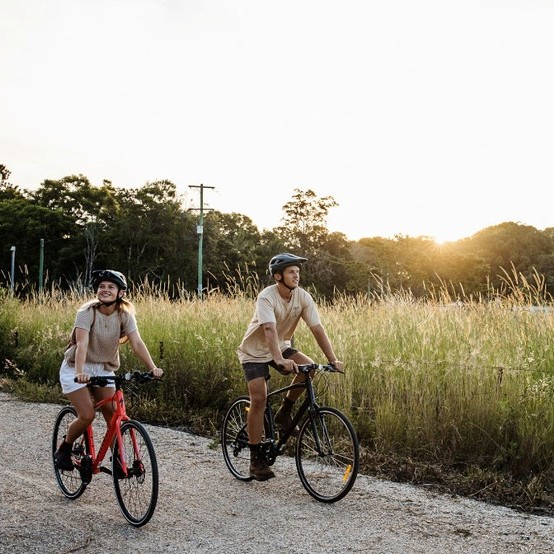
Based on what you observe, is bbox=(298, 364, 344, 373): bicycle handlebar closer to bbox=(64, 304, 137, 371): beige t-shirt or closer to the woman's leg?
bbox=(64, 304, 137, 371): beige t-shirt

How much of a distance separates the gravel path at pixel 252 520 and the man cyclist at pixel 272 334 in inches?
21.7

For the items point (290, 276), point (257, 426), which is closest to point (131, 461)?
point (257, 426)

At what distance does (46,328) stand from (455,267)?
41.8m

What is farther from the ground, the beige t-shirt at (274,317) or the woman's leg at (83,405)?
the beige t-shirt at (274,317)

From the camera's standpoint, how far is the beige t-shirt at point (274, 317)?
6.08m

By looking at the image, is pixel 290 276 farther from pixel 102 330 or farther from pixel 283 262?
pixel 102 330

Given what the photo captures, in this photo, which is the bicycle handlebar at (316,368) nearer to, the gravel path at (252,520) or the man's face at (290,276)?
the man's face at (290,276)

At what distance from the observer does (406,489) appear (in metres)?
6.24

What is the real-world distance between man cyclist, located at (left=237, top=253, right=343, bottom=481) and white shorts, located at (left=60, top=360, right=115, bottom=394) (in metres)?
1.15

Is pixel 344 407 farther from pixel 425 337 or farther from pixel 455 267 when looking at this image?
pixel 455 267

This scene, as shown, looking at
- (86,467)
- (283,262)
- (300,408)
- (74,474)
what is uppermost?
→ (283,262)

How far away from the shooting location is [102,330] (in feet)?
18.7

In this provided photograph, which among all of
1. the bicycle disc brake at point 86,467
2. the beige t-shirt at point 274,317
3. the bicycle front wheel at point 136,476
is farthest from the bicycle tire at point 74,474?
the beige t-shirt at point 274,317

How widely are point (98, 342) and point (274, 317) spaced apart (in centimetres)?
139
